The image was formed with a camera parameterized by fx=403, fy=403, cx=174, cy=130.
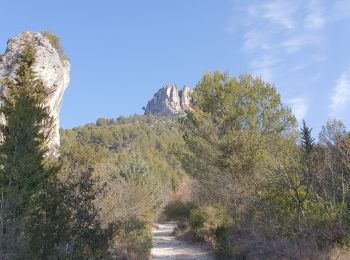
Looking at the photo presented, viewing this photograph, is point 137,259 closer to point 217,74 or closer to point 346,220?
point 346,220

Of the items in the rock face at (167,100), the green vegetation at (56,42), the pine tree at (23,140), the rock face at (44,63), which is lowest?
the pine tree at (23,140)

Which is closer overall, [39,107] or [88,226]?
[88,226]

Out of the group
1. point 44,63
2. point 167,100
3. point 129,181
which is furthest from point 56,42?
point 167,100

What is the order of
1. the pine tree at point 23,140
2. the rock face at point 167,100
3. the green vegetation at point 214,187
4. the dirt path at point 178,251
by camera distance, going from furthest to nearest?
the rock face at point 167,100, the dirt path at point 178,251, the pine tree at point 23,140, the green vegetation at point 214,187

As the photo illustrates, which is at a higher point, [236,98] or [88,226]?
[236,98]

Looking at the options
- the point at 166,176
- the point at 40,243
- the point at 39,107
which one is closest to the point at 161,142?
the point at 166,176

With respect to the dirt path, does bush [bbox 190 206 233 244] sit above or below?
above

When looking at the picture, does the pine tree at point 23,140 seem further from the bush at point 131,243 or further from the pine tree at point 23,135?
the bush at point 131,243

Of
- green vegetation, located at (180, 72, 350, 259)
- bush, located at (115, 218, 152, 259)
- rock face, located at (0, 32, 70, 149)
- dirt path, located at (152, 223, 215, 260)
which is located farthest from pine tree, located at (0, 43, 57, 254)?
green vegetation, located at (180, 72, 350, 259)

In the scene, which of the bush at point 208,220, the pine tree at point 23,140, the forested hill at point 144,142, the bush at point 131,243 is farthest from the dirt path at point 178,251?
the forested hill at point 144,142

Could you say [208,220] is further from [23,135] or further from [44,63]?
[44,63]

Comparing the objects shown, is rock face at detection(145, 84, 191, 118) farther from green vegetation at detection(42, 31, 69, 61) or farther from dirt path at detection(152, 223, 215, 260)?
dirt path at detection(152, 223, 215, 260)

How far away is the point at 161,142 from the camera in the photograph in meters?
94.9

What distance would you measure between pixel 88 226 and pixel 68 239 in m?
0.68
